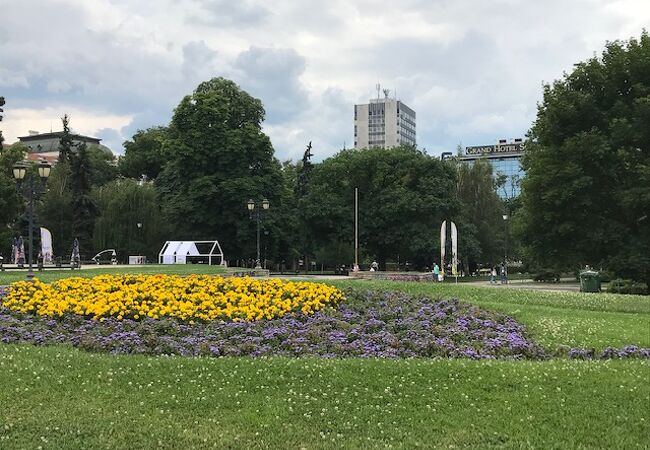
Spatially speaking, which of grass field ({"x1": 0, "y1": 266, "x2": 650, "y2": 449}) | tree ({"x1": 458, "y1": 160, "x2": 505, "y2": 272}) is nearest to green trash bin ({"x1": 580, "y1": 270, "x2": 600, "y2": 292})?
grass field ({"x1": 0, "y1": 266, "x2": 650, "y2": 449})

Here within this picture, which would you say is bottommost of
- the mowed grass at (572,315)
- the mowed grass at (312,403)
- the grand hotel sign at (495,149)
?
the mowed grass at (312,403)

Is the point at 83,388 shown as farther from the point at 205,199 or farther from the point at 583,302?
the point at 205,199

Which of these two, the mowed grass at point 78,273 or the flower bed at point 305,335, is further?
the mowed grass at point 78,273

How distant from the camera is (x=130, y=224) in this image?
51.2m

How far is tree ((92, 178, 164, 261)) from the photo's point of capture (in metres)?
50.7

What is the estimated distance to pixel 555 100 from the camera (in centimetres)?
2844

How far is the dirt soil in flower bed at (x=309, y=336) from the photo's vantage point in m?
8.26

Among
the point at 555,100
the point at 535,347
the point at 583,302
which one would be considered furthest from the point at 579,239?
the point at 535,347

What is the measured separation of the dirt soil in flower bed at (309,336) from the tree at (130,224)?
41.7m

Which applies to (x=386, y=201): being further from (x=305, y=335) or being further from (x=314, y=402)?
(x=314, y=402)

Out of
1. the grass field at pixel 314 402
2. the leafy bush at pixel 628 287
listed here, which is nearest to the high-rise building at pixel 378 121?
the leafy bush at pixel 628 287

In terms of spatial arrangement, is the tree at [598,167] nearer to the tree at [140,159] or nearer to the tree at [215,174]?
the tree at [215,174]

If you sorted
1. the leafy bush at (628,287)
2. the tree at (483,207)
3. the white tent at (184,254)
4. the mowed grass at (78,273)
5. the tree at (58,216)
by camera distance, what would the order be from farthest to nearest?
the tree at (483,207)
the tree at (58,216)
the white tent at (184,254)
the leafy bush at (628,287)
the mowed grass at (78,273)

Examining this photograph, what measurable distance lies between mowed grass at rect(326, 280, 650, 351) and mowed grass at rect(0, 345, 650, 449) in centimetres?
218
